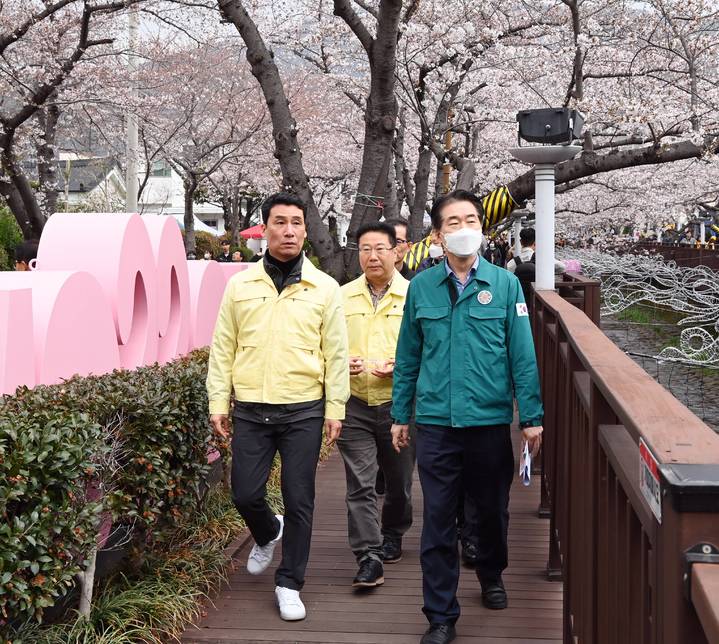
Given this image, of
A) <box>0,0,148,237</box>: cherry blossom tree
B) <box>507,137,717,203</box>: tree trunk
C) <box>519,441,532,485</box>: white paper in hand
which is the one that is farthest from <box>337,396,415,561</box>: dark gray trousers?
<box>0,0,148,237</box>: cherry blossom tree

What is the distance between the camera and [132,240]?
6.14 metres

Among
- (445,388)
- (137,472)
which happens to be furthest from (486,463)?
(137,472)

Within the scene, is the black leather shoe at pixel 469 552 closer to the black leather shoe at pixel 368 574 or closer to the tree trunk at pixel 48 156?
the black leather shoe at pixel 368 574

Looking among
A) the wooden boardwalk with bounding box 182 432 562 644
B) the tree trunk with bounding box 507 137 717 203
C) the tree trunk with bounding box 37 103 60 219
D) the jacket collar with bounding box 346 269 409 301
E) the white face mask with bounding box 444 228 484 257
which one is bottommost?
the wooden boardwalk with bounding box 182 432 562 644

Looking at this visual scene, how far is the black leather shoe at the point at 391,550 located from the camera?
5.63 m

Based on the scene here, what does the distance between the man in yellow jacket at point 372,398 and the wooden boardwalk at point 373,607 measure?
189mm

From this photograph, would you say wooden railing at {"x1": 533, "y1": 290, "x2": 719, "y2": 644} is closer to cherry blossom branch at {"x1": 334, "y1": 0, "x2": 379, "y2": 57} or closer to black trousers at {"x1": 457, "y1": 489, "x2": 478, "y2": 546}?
black trousers at {"x1": 457, "y1": 489, "x2": 478, "y2": 546}

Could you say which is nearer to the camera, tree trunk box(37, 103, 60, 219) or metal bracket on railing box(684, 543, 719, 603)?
metal bracket on railing box(684, 543, 719, 603)

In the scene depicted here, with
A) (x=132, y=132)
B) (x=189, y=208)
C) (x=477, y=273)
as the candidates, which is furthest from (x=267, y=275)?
(x=189, y=208)

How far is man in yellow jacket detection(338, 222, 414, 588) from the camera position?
17.1 feet

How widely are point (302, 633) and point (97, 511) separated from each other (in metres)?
1.23

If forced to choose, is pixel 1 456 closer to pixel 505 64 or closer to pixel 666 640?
pixel 666 640

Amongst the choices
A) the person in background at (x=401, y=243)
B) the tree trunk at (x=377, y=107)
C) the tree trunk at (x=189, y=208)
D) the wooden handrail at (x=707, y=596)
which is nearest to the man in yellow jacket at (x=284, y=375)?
the person in background at (x=401, y=243)

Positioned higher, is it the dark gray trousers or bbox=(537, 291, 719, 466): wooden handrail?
bbox=(537, 291, 719, 466): wooden handrail
